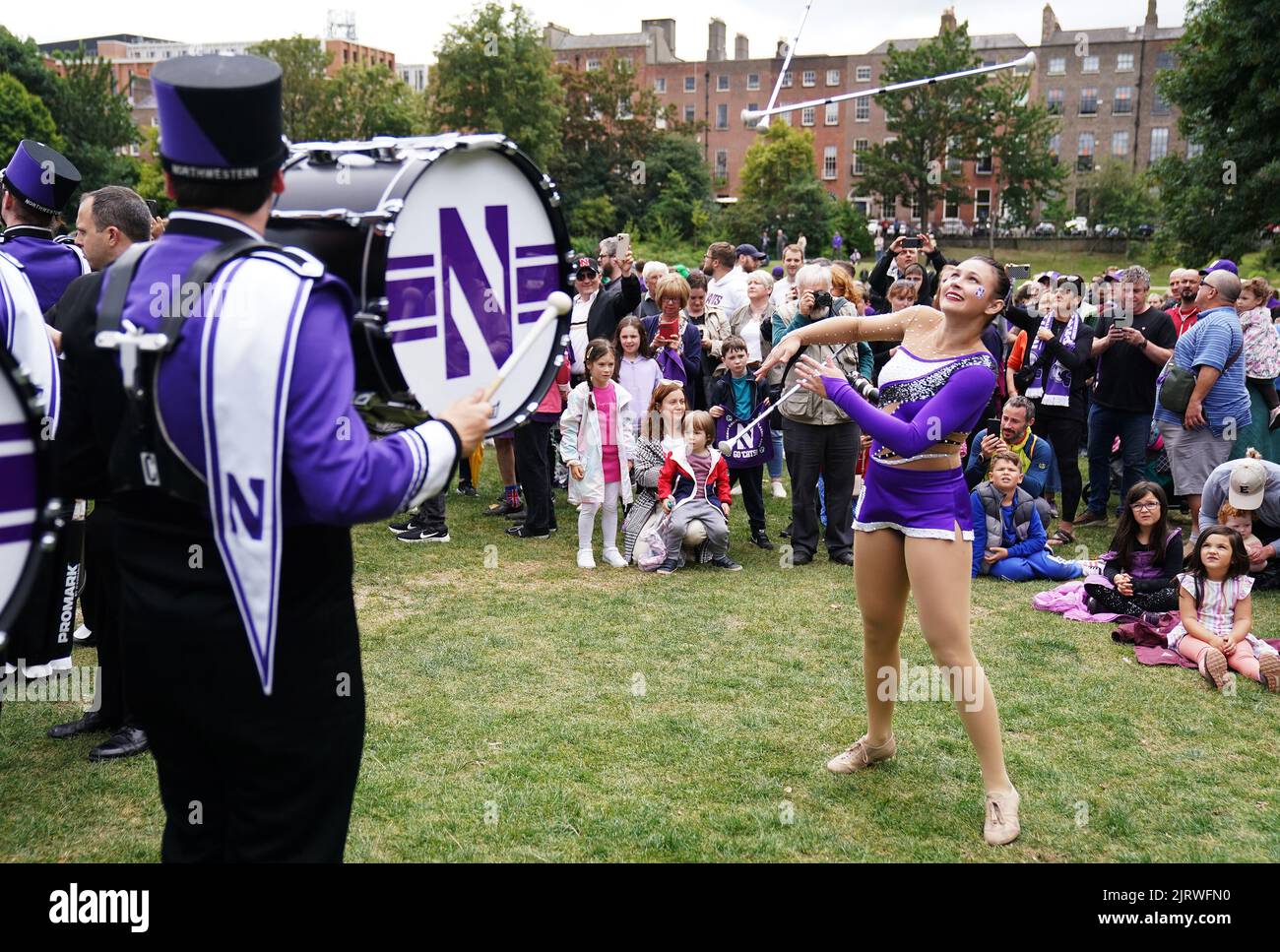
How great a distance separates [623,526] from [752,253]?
21.3 ft

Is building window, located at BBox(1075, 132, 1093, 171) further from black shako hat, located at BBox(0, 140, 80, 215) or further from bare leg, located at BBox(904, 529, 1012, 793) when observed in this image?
black shako hat, located at BBox(0, 140, 80, 215)

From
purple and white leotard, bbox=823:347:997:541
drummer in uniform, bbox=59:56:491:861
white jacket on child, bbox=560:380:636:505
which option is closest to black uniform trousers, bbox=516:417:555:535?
white jacket on child, bbox=560:380:636:505

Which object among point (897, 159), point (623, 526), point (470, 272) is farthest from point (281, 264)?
point (897, 159)

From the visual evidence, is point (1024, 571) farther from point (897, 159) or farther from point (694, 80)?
point (694, 80)

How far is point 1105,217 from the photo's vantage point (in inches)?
2530

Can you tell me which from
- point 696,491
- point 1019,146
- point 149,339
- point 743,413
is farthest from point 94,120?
point 149,339

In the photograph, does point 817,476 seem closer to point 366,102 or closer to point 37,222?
point 37,222

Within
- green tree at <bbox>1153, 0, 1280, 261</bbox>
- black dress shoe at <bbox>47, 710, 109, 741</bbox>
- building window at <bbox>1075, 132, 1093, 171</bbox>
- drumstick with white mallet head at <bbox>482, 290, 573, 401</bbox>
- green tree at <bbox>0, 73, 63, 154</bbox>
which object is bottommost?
black dress shoe at <bbox>47, 710, 109, 741</bbox>

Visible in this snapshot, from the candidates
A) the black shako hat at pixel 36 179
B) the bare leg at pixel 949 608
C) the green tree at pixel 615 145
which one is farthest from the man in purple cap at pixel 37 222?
the green tree at pixel 615 145

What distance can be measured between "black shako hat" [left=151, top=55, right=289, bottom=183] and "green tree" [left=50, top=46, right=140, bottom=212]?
54378mm

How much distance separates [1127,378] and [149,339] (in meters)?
9.41

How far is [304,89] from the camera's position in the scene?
70.0 m

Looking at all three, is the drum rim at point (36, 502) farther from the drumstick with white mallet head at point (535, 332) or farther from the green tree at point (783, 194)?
the green tree at point (783, 194)

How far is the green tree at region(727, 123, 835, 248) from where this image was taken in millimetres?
58312
